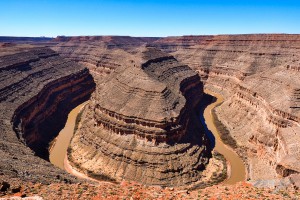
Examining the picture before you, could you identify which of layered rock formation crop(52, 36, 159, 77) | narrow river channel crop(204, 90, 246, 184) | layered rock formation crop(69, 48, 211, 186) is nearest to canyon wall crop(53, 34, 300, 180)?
layered rock formation crop(52, 36, 159, 77)

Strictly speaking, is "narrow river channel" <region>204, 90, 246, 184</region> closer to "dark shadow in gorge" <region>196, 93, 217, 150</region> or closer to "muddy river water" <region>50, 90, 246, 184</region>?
"muddy river water" <region>50, 90, 246, 184</region>

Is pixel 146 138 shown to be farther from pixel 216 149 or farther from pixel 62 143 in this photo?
pixel 62 143

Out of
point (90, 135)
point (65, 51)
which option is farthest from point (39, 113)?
point (65, 51)

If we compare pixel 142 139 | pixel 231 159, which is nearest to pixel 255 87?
pixel 231 159

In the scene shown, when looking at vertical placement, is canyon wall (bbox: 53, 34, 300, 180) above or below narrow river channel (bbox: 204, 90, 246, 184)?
above

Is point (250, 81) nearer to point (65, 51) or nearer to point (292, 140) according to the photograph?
point (292, 140)
